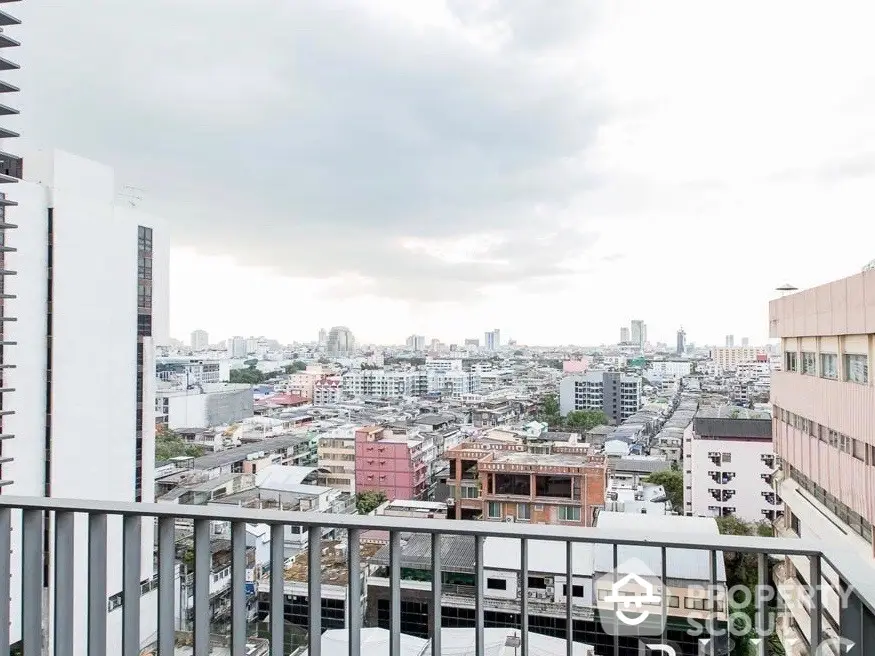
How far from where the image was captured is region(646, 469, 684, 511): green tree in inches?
408

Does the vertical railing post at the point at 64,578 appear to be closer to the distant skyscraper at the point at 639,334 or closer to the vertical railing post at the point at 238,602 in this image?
the vertical railing post at the point at 238,602

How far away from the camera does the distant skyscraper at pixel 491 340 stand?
101 feet

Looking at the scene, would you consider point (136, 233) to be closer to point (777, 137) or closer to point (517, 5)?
point (517, 5)

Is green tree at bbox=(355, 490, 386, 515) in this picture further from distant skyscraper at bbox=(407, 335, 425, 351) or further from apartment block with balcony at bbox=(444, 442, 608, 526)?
distant skyscraper at bbox=(407, 335, 425, 351)

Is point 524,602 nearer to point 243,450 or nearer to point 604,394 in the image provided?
point 243,450

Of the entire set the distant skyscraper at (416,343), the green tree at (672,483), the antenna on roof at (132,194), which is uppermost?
the antenna on roof at (132,194)

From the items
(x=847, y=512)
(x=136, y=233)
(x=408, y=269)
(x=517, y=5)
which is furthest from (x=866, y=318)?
(x=408, y=269)

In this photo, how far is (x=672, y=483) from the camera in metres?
10.5

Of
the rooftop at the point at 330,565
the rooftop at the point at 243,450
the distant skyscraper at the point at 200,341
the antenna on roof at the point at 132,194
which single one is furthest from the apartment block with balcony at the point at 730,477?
the distant skyscraper at the point at 200,341

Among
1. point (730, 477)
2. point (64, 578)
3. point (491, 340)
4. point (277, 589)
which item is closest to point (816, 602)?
point (277, 589)

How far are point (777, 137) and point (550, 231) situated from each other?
3.75m

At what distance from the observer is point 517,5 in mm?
2807

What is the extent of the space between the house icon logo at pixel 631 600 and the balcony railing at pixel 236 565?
2 cm

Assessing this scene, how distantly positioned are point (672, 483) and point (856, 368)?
796 cm
